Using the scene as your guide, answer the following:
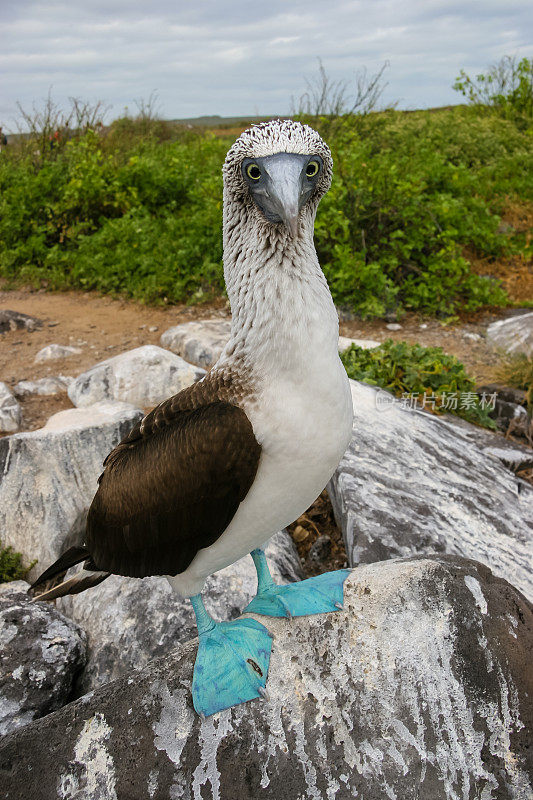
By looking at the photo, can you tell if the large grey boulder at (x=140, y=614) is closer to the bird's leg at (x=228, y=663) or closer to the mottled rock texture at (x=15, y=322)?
the bird's leg at (x=228, y=663)

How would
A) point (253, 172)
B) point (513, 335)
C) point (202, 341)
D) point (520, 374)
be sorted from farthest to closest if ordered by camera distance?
point (513, 335) → point (202, 341) → point (520, 374) → point (253, 172)

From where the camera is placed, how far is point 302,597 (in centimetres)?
227

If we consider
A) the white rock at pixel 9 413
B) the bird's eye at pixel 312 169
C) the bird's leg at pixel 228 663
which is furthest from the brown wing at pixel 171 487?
the white rock at pixel 9 413

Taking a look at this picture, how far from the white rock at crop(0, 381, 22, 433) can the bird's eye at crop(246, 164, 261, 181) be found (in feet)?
11.2

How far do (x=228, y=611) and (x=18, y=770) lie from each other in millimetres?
1149

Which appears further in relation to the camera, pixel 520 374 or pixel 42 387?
pixel 520 374

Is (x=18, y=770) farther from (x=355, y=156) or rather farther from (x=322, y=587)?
(x=355, y=156)

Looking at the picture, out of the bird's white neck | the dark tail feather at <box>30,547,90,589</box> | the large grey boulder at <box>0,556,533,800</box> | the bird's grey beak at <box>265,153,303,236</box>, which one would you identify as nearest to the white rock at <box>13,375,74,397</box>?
the dark tail feather at <box>30,547,90,589</box>

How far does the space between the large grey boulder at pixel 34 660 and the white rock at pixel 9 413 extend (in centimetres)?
204

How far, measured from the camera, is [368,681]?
6.57 feet

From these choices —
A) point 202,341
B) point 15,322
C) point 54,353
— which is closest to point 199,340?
point 202,341

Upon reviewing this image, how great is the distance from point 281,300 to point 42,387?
3.88 meters

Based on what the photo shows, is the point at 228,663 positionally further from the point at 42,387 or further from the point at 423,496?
the point at 42,387

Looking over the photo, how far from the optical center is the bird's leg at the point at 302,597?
2.24 metres
